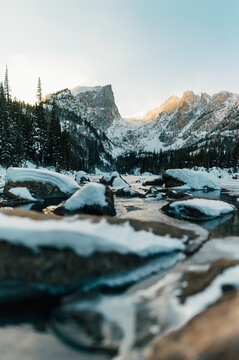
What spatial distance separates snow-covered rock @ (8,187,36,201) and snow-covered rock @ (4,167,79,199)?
431 mm

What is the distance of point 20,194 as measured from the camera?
1107cm

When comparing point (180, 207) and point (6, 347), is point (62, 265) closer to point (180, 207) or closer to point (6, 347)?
point (6, 347)

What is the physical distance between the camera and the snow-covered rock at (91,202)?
702cm

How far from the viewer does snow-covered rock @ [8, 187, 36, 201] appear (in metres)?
11.1

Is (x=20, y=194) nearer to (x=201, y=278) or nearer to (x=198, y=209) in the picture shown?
(x=198, y=209)

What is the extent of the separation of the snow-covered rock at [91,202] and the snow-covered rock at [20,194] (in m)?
4.98

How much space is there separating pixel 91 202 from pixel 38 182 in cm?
624

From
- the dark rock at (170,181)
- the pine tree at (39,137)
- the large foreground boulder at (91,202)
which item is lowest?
the dark rock at (170,181)

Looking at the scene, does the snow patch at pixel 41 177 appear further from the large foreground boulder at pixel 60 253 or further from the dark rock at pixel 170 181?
the dark rock at pixel 170 181

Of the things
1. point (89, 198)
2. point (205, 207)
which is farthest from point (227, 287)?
point (205, 207)

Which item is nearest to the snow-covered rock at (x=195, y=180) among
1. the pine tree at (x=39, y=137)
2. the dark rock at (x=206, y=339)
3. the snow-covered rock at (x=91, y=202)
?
the snow-covered rock at (x=91, y=202)

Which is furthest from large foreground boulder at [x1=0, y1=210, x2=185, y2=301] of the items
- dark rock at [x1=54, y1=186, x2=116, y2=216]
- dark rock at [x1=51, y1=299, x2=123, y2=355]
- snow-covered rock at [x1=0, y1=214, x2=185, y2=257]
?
dark rock at [x1=54, y1=186, x2=116, y2=216]

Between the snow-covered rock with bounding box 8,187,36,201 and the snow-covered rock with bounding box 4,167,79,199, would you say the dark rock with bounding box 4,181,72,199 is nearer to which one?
the snow-covered rock with bounding box 4,167,79,199

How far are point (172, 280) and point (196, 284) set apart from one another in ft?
1.25
